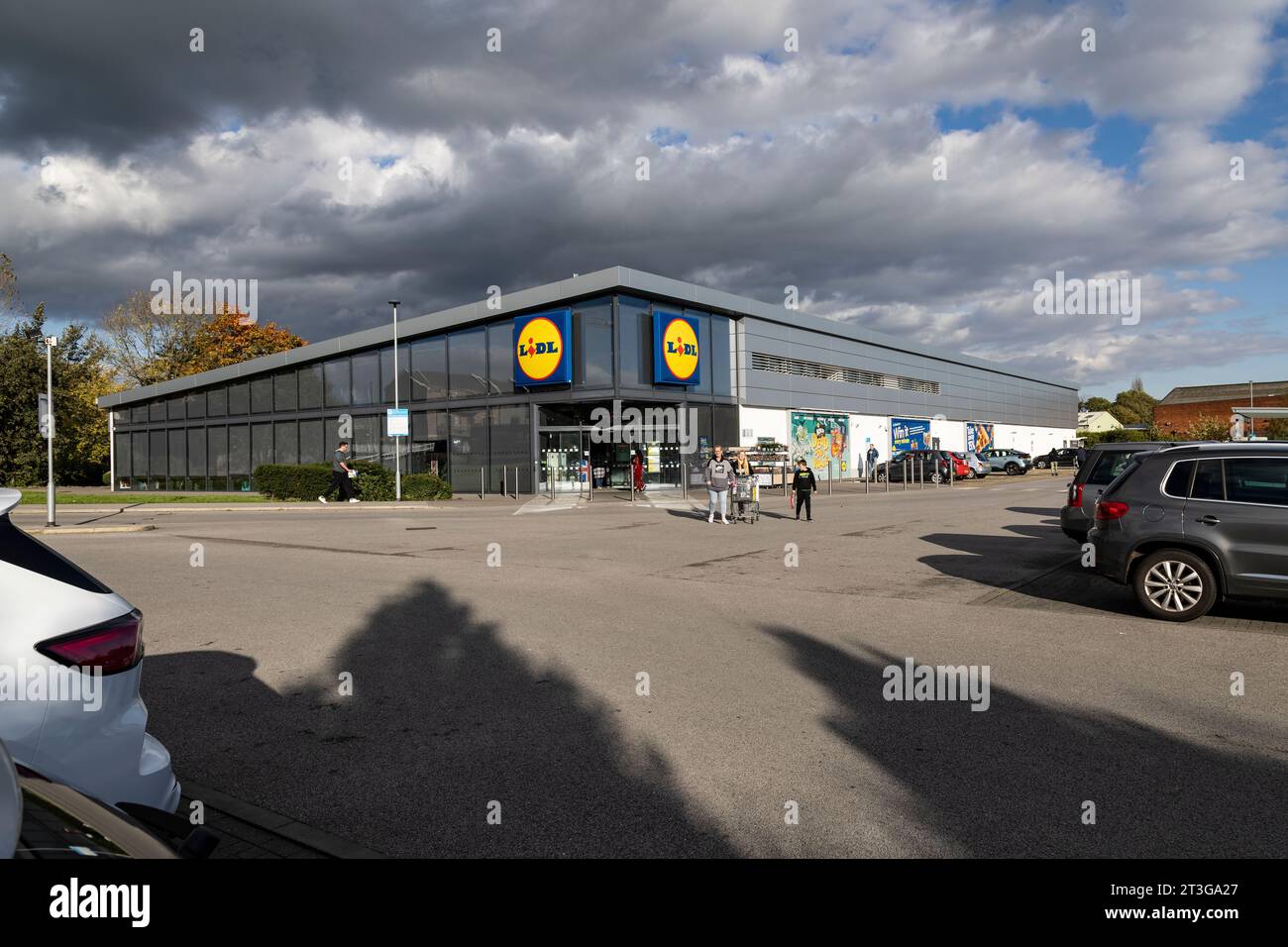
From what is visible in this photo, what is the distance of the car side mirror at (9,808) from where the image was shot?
1.72 meters

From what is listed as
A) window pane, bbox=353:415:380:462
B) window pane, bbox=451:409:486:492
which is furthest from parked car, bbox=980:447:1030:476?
window pane, bbox=353:415:380:462

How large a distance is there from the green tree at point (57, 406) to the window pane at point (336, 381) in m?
13.9

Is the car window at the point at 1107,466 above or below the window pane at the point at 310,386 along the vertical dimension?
below

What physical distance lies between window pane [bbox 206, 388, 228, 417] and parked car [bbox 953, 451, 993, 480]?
3996 centimetres

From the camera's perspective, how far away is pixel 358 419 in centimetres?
4031

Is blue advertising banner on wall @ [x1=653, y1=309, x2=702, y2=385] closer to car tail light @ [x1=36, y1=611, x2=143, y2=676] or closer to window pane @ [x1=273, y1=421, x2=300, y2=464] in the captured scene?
window pane @ [x1=273, y1=421, x2=300, y2=464]

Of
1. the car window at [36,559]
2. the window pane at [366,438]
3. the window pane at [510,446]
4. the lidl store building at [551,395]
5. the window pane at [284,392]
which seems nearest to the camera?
the car window at [36,559]

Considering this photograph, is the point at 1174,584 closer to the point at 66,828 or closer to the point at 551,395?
the point at 66,828

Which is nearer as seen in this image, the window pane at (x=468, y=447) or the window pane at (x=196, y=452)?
the window pane at (x=468, y=447)

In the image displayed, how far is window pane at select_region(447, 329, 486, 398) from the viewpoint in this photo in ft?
118

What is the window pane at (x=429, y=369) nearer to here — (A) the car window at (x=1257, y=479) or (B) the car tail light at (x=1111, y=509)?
(B) the car tail light at (x=1111, y=509)

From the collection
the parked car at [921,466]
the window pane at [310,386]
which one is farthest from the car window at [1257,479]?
the window pane at [310,386]
